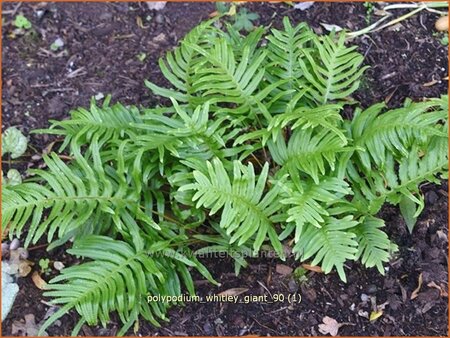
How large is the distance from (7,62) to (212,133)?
2128mm

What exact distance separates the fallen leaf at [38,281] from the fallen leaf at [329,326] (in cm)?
172

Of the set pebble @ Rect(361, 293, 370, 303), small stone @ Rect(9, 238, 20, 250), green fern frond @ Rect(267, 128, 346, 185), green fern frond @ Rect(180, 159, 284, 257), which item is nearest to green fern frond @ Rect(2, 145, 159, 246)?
green fern frond @ Rect(180, 159, 284, 257)

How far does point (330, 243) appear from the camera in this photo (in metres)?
3.16

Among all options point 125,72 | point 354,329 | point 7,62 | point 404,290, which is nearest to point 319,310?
point 354,329

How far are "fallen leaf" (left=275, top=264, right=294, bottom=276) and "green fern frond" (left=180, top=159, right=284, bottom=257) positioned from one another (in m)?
0.45

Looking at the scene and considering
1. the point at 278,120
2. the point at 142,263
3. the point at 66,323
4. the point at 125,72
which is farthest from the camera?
the point at 125,72

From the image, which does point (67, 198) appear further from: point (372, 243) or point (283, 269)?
point (372, 243)

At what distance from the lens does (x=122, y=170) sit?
3.37 meters

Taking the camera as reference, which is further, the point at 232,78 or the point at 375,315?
the point at 375,315

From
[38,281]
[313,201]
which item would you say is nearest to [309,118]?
[313,201]

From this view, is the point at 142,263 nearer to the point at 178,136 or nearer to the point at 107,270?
the point at 107,270

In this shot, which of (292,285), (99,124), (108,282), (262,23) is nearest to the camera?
(108,282)

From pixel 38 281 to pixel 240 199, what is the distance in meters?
1.51

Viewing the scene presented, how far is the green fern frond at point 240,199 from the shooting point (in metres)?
3.12
